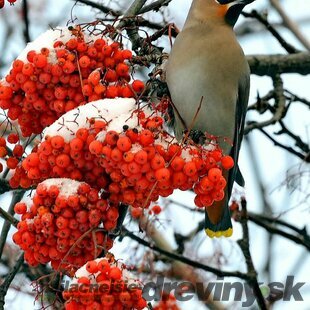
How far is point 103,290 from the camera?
2.38 metres

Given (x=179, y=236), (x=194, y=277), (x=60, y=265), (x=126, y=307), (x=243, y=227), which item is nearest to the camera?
(x=126, y=307)

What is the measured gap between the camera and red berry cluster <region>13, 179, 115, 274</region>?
259 centimetres

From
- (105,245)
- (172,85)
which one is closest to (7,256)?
(172,85)

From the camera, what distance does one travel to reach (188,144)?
2.69 m

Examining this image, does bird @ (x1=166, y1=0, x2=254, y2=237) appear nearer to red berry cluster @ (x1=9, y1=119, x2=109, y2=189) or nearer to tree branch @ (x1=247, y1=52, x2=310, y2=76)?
tree branch @ (x1=247, y1=52, x2=310, y2=76)

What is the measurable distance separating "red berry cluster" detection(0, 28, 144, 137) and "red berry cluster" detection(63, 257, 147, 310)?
703 millimetres

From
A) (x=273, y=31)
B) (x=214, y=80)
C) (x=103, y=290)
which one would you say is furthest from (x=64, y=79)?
(x=273, y=31)

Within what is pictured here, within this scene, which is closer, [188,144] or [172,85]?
[188,144]

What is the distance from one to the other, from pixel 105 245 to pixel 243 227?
3.66 ft

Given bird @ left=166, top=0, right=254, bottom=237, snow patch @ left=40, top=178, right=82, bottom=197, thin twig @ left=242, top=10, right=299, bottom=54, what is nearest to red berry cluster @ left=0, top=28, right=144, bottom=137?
snow patch @ left=40, top=178, right=82, bottom=197

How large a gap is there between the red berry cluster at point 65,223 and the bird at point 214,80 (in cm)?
122

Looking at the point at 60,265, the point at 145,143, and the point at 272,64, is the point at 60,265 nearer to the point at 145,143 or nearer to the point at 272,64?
the point at 145,143

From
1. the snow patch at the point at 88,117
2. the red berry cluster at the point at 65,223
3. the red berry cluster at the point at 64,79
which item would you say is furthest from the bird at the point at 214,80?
the red berry cluster at the point at 65,223

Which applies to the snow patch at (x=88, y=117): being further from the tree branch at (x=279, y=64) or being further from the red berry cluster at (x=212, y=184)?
the tree branch at (x=279, y=64)
